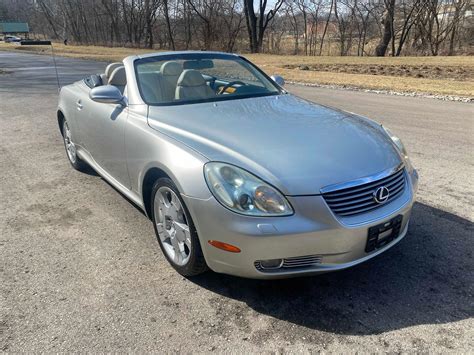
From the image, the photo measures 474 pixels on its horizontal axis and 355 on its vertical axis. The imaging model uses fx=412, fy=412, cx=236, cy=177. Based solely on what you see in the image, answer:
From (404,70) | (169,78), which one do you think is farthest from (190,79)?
(404,70)

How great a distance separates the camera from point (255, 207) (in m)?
2.44

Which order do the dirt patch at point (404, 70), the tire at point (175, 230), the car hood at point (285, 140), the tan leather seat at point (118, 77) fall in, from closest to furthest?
1. the car hood at point (285, 140)
2. the tire at point (175, 230)
3. the tan leather seat at point (118, 77)
4. the dirt patch at point (404, 70)

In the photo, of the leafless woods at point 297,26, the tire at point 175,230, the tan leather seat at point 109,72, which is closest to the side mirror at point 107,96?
the tire at point 175,230

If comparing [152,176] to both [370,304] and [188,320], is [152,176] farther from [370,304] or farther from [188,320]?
[370,304]

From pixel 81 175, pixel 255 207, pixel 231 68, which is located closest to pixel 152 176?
pixel 255 207

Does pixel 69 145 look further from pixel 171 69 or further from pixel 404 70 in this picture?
pixel 404 70

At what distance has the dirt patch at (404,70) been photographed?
53.5 ft

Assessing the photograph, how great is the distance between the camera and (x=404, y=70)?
18.0m

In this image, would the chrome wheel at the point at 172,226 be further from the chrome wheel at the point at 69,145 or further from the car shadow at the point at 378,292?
the chrome wheel at the point at 69,145

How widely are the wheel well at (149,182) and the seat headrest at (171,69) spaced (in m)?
1.23

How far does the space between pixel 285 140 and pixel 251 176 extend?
490 millimetres

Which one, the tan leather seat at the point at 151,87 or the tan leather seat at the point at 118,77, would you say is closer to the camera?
the tan leather seat at the point at 151,87

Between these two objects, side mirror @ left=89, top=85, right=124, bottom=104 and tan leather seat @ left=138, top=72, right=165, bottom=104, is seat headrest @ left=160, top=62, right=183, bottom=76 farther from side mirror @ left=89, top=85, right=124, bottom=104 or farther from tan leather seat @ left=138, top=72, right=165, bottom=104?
side mirror @ left=89, top=85, right=124, bottom=104

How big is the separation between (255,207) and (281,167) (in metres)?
0.31
